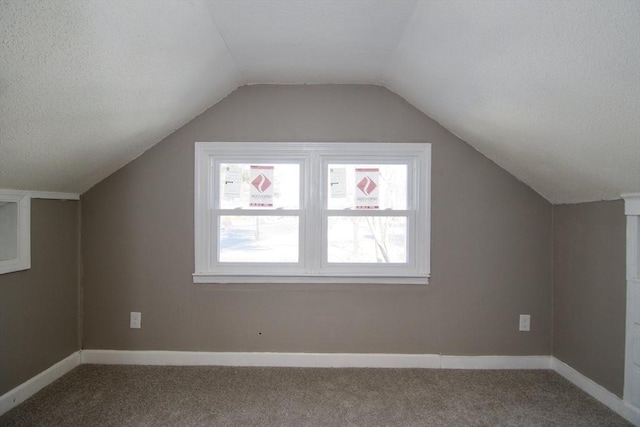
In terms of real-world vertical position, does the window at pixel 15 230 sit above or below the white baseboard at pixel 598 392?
above

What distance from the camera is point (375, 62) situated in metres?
2.40

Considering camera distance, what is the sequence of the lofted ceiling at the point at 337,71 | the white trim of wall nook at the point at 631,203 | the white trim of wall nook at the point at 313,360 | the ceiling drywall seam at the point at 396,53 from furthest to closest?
the white trim of wall nook at the point at 313,360, the white trim of wall nook at the point at 631,203, the ceiling drywall seam at the point at 396,53, the lofted ceiling at the point at 337,71

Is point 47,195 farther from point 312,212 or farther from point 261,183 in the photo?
point 312,212

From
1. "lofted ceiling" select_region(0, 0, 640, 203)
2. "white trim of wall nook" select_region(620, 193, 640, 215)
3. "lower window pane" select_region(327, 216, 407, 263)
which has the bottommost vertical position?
"lower window pane" select_region(327, 216, 407, 263)

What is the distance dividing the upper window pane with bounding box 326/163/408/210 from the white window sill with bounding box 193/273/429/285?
0.58m

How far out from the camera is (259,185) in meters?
2.90

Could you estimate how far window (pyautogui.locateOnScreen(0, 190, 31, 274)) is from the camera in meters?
2.23

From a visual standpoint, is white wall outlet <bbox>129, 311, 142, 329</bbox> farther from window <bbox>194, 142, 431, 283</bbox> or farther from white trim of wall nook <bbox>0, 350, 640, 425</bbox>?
window <bbox>194, 142, 431, 283</bbox>

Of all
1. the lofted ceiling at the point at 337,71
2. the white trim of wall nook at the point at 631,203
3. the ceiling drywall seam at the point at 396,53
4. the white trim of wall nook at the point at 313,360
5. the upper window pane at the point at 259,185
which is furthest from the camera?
the upper window pane at the point at 259,185

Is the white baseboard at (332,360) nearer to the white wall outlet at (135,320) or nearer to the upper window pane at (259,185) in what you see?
the white wall outlet at (135,320)

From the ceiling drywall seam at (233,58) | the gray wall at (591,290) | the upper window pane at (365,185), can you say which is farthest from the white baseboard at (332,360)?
the ceiling drywall seam at (233,58)

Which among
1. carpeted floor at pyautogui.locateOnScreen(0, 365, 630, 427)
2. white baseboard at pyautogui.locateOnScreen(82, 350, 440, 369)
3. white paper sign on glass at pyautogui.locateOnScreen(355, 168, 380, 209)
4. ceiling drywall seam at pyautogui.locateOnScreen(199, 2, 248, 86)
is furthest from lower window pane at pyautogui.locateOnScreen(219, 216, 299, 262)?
ceiling drywall seam at pyautogui.locateOnScreen(199, 2, 248, 86)

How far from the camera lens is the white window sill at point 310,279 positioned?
280cm

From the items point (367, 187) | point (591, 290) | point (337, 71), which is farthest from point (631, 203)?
point (337, 71)
